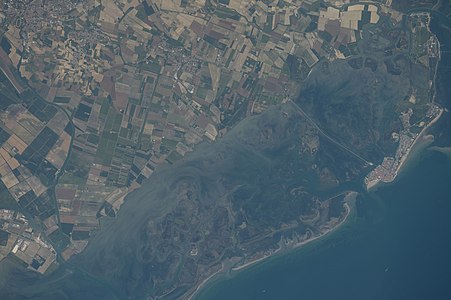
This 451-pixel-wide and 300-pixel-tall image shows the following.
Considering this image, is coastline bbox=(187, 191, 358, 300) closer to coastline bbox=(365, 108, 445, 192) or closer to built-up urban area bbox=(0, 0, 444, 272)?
coastline bbox=(365, 108, 445, 192)

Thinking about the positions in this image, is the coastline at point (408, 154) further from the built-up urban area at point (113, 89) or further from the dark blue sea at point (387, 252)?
the built-up urban area at point (113, 89)

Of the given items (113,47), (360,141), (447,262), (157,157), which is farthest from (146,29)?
(447,262)

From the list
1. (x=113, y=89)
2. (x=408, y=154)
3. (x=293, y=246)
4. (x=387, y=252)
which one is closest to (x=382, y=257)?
(x=387, y=252)

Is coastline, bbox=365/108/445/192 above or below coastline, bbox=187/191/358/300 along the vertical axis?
above

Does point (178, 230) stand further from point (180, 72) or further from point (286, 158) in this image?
point (180, 72)

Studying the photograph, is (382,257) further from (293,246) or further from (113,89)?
(113,89)

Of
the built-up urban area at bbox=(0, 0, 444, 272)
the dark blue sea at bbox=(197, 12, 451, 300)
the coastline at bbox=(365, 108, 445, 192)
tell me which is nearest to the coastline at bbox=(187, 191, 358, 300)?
the dark blue sea at bbox=(197, 12, 451, 300)

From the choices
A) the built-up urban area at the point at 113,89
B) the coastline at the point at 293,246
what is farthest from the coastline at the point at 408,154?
the built-up urban area at the point at 113,89

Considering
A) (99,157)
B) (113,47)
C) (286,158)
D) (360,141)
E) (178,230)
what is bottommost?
(178,230)
